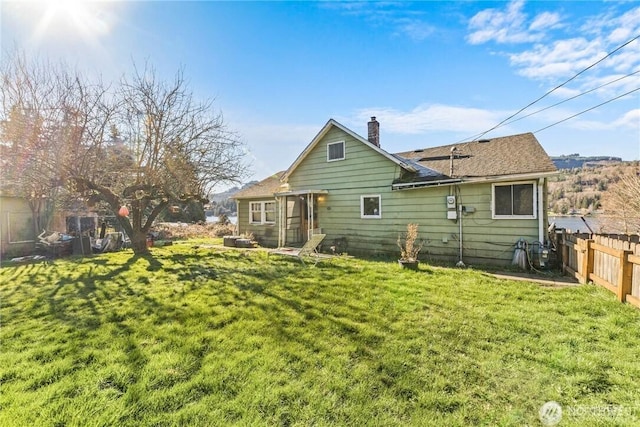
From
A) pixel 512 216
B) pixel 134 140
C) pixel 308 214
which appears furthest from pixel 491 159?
pixel 134 140

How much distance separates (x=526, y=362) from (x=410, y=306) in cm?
197

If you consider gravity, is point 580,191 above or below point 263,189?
below

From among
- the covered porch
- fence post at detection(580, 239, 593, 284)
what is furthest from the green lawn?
the covered porch

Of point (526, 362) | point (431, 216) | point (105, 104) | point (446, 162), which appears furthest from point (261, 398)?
point (105, 104)

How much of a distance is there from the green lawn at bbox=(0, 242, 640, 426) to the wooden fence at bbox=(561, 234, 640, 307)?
334 millimetres

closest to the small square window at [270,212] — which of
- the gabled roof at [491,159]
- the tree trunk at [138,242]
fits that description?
the tree trunk at [138,242]

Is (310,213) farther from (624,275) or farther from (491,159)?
(624,275)

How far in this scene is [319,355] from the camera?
352 centimetres

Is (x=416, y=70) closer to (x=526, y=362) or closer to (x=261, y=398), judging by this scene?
(x=526, y=362)

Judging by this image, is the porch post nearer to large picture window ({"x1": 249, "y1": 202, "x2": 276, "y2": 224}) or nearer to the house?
the house

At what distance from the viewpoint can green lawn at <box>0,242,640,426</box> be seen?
2.58 meters

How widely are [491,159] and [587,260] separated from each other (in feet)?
16.4

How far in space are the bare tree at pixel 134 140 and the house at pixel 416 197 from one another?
3.45m

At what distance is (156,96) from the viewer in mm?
11445
